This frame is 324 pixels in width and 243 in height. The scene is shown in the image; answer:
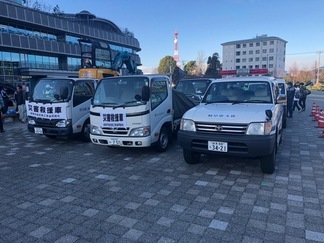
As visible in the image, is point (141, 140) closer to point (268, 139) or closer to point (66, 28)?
point (268, 139)

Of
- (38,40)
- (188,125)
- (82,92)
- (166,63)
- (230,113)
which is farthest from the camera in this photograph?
(166,63)

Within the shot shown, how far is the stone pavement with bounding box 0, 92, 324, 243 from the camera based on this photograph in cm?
307

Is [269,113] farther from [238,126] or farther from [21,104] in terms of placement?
[21,104]

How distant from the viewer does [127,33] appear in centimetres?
5034

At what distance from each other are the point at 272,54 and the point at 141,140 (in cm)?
8944

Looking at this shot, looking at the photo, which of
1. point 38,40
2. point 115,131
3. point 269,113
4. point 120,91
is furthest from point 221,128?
point 38,40

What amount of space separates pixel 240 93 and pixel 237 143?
5.47 feet

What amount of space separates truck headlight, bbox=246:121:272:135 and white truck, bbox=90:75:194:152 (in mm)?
2418

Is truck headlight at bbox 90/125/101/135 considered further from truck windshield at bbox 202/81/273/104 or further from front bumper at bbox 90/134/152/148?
truck windshield at bbox 202/81/273/104

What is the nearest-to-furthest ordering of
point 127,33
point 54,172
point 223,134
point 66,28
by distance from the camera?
point 223,134, point 54,172, point 66,28, point 127,33

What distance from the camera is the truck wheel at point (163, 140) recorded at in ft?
21.5

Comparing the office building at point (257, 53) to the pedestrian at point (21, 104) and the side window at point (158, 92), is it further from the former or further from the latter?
the side window at point (158, 92)

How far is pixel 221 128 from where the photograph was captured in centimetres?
464

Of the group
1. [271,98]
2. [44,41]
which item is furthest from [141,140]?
[44,41]
